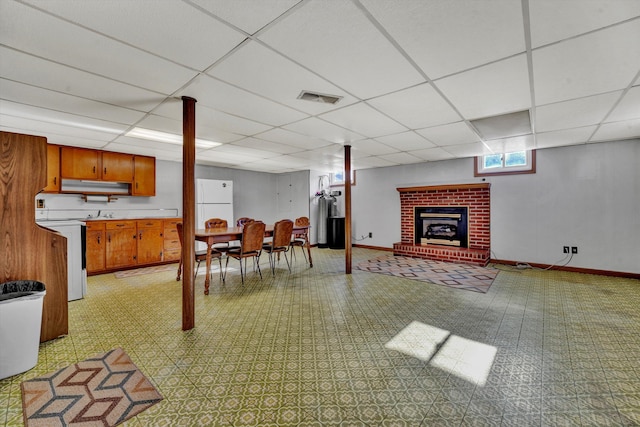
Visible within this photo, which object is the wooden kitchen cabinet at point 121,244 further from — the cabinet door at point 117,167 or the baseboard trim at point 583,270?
the baseboard trim at point 583,270

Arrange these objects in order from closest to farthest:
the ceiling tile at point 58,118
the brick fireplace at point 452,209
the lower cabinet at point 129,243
Answer: the ceiling tile at point 58,118 → the lower cabinet at point 129,243 → the brick fireplace at point 452,209

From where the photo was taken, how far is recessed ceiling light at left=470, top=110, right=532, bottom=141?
3373 mm

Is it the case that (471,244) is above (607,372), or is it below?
above

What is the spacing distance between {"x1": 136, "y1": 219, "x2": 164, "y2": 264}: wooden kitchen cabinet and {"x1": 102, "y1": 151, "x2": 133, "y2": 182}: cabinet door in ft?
3.08

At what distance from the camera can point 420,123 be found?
3.57 metres

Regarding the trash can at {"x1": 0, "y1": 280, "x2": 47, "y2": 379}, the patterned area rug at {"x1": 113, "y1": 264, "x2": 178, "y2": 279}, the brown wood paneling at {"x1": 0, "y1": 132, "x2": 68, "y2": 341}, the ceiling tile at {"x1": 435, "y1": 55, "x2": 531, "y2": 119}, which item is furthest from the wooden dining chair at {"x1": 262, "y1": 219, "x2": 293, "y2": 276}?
the ceiling tile at {"x1": 435, "y1": 55, "x2": 531, "y2": 119}

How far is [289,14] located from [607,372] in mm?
3199

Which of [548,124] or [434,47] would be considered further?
[548,124]

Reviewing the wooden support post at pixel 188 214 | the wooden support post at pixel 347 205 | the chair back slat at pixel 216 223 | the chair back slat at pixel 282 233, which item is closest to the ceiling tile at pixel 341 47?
the wooden support post at pixel 188 214

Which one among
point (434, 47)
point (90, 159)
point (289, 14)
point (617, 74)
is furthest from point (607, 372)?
point (90, 159)

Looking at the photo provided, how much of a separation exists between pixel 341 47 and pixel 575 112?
3055 mm

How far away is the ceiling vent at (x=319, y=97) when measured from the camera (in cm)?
267

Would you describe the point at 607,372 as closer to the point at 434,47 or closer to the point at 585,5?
the point at 585,5

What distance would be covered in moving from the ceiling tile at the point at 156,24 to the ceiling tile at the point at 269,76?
134mm
